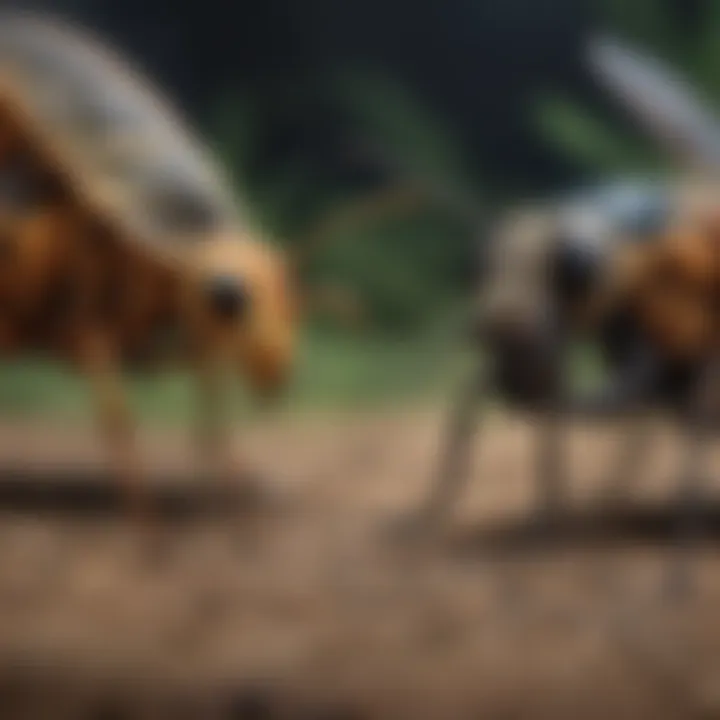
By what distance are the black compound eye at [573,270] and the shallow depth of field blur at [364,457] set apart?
54 mm

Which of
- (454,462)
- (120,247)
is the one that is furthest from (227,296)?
(454,462)

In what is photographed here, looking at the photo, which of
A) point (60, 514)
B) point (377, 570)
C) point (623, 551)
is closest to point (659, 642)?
point (623, 551)

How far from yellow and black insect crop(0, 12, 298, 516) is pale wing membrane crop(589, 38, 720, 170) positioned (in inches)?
8.8

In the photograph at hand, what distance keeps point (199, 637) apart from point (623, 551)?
0.91 feet

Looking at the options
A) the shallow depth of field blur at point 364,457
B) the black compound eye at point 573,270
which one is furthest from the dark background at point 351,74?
the black compound eye at point 573,270

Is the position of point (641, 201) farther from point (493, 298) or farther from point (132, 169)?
point (132, 169)

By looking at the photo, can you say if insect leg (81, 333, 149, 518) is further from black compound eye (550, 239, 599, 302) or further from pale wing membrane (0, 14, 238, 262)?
black compound eye (550, 239, 599, 302)

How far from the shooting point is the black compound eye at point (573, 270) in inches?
53.1

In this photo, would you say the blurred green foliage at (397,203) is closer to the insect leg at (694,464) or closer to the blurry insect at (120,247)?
the blurry insect at (120,247)

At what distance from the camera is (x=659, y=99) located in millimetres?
1209

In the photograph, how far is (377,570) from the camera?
1.26m

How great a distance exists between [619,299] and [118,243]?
348 millimetres

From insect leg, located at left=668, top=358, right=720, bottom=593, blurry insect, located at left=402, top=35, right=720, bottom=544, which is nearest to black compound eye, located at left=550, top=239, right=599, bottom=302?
blurry insect, located at left=402, top=35, right=720, bottom=544

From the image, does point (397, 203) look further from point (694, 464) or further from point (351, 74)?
point (694, 464)
